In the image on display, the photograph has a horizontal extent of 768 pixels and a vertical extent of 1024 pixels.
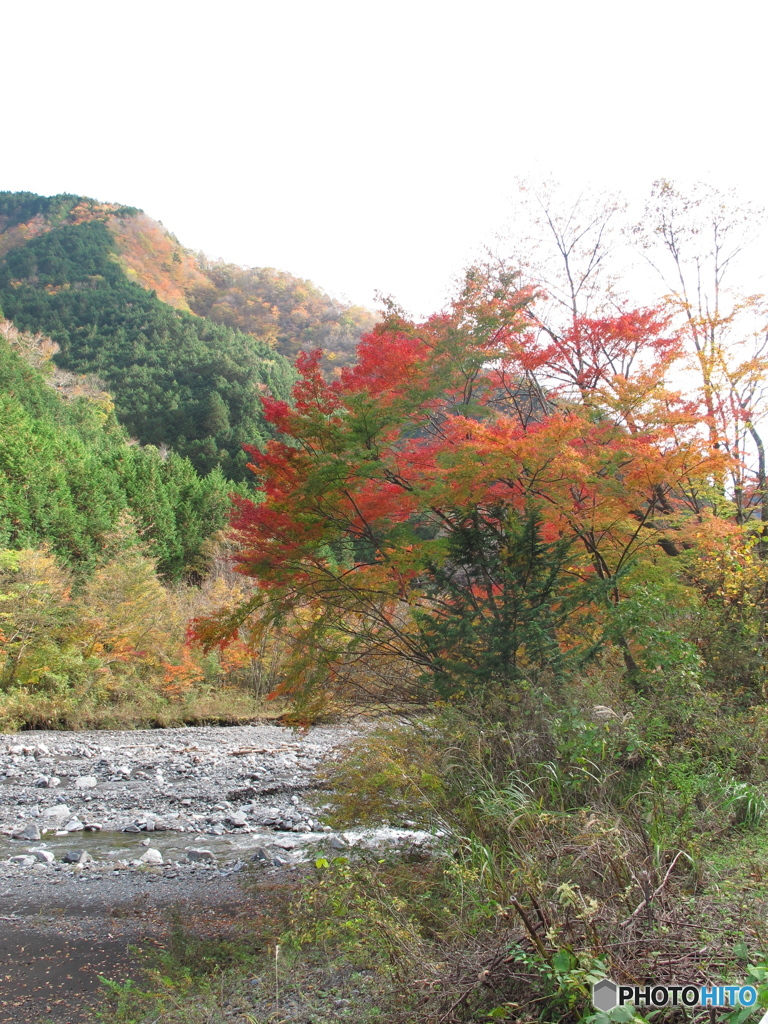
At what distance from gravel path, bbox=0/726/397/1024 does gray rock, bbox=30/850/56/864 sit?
0.07 feet

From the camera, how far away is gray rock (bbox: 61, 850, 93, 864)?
22.7 feet

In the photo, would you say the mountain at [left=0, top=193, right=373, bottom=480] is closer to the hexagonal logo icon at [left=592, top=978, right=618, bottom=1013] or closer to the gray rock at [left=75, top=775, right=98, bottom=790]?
the gray rock at [left=75, top=775, right=98, bottom=790]

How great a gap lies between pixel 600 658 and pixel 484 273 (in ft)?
27.3

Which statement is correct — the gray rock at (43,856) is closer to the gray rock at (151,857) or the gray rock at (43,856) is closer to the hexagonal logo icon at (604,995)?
the gray rock at (151,857)

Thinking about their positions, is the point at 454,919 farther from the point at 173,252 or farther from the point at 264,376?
the point at 173,252

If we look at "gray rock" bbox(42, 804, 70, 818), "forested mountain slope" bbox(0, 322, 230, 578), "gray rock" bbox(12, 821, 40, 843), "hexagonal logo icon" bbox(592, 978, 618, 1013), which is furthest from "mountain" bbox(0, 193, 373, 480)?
"hexagonal logo icon" bbox(592, 978, 618, 1013)

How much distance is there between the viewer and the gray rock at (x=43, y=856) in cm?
690

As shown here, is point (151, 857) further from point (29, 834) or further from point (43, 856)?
point (29, 834)

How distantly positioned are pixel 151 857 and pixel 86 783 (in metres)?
4.25

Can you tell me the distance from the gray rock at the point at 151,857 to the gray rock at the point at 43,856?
96 cm

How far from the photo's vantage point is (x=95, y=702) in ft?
58.1

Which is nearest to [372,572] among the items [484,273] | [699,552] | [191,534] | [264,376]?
[699,552]

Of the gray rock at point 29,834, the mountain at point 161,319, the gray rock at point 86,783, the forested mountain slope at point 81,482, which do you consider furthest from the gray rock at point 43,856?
the mountain at point 161,319

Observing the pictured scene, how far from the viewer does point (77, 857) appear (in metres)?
7.01
